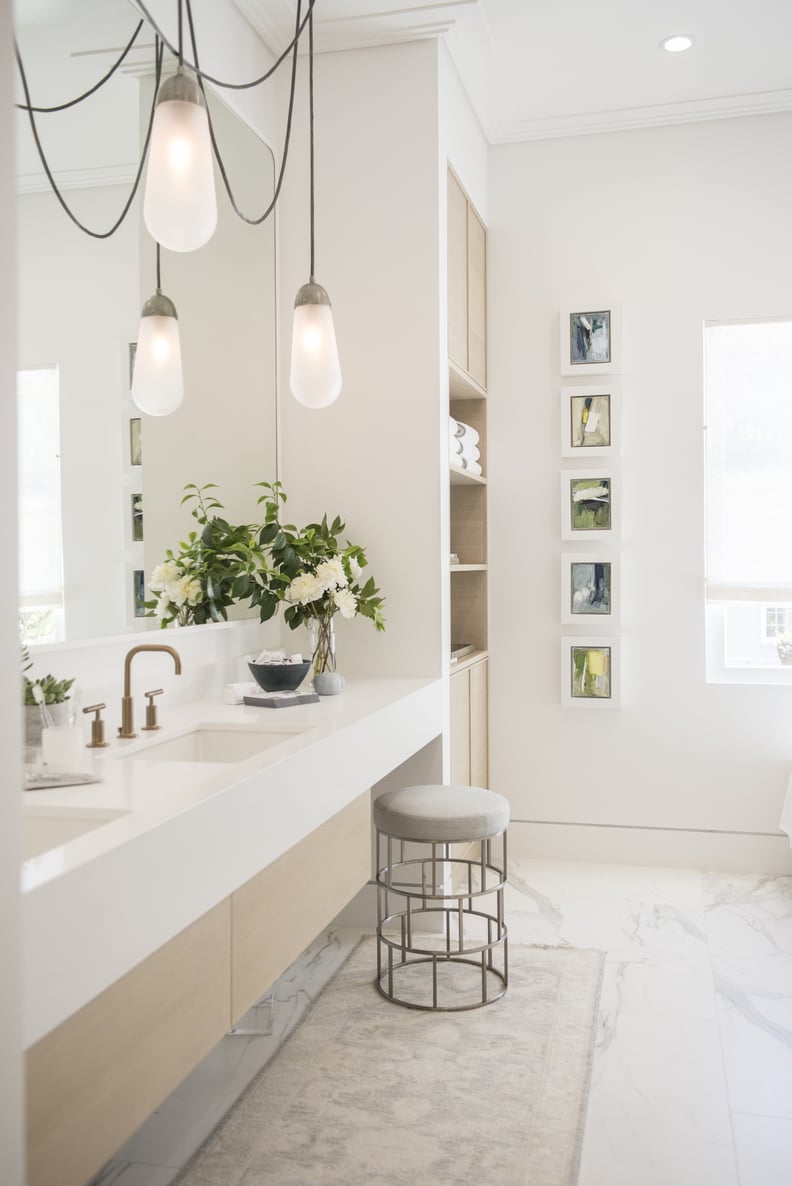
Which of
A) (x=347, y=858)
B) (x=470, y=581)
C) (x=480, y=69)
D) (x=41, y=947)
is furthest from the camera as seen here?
(x=470, y=581)

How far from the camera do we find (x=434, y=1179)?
1872mm

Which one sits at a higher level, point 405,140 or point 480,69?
point 480,69

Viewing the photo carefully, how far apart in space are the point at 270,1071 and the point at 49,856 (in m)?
1.27

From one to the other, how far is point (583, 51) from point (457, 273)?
82cm

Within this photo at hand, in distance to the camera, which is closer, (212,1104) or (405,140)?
(212,1104)

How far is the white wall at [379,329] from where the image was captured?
3176 millimetres

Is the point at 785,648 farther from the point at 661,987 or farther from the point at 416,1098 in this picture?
the point at 416,1098

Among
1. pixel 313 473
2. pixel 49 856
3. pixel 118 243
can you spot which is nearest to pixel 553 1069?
pixel 49 856

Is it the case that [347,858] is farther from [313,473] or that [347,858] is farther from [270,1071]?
[313,473]

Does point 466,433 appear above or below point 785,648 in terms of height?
above

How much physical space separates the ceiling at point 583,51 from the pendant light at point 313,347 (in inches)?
23.9

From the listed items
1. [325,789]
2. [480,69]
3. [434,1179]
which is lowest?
[434,1179]

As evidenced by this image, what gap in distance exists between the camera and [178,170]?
176cm

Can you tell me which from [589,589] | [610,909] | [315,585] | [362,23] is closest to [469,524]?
[589,589]
